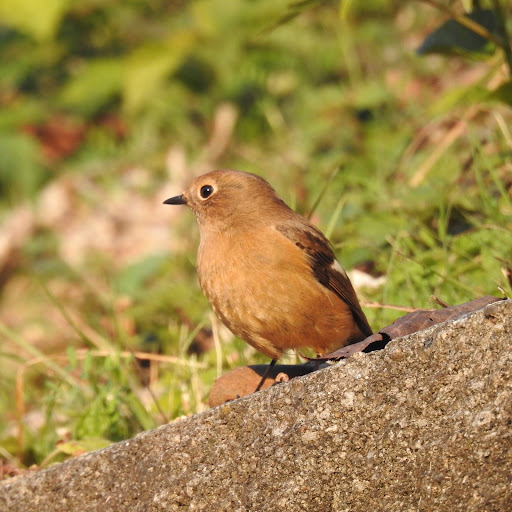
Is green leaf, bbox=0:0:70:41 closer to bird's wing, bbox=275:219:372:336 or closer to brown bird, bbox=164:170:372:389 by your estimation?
brown bird, bbox=164:170:372:389

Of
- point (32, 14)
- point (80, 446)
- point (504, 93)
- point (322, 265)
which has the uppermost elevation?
point (32, 14)

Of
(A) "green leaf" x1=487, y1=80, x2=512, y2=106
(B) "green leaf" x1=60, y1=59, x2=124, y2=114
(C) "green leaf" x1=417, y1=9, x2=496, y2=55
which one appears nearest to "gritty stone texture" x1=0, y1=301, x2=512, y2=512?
→ (A) "green leaf" x1=487, y1=80, x2=512, y2=106

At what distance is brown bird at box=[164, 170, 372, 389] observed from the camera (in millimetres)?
3609

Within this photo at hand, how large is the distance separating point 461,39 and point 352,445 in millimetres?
2757

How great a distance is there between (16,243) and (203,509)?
7068 mm

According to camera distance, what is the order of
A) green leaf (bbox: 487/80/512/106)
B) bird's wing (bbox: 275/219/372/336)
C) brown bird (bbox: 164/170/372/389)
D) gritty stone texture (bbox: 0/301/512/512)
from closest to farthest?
1. gritty stone texture (bbox: 0/301/512/512)
2. brown bird (bbox: 164/170/372/389)
3. bird's wing (bbox: 275/219/372/336)
4. green leaf (bbox: 487/80/512/106)

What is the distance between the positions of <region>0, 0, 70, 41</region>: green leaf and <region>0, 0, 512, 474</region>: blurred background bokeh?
18mm

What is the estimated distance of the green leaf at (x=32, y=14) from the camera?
903cm

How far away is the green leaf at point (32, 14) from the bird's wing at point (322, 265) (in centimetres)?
595

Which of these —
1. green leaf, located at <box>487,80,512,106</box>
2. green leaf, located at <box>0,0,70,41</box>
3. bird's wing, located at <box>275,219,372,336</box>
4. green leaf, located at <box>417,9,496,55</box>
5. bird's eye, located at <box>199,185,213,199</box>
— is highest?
green leaf, located at <box>0,0,70,41</box>

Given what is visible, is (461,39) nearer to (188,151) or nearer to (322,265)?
(322,265)

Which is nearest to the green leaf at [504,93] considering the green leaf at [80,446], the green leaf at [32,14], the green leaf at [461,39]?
the green leaf at [461,39]

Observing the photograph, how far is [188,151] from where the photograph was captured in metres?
8.98

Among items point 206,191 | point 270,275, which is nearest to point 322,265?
point 270,275
